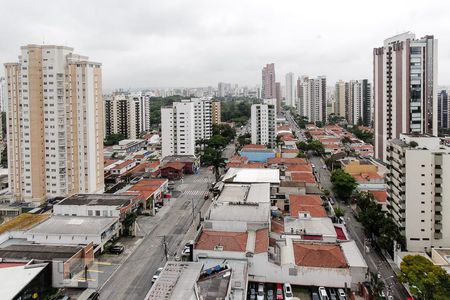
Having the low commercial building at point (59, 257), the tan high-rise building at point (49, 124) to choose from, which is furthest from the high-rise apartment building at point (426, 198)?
the tan high-rise building at point (49, 124)

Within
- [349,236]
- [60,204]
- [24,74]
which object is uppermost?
[24,74]

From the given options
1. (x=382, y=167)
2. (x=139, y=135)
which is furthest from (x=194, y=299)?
(x=139, y=135)

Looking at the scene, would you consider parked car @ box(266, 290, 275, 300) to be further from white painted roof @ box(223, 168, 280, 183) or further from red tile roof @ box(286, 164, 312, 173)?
red tile roof @ box(286, 164, 312, 173)

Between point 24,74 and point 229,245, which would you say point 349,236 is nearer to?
point 229,245

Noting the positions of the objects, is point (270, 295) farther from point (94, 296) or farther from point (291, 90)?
point (291, 90)

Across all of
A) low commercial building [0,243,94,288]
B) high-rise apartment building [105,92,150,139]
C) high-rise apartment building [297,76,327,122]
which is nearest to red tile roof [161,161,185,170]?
low commercial building [0,243,94,288]

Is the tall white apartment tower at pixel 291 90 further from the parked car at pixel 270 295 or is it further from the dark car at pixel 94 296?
the dark car at pixel 94 296
